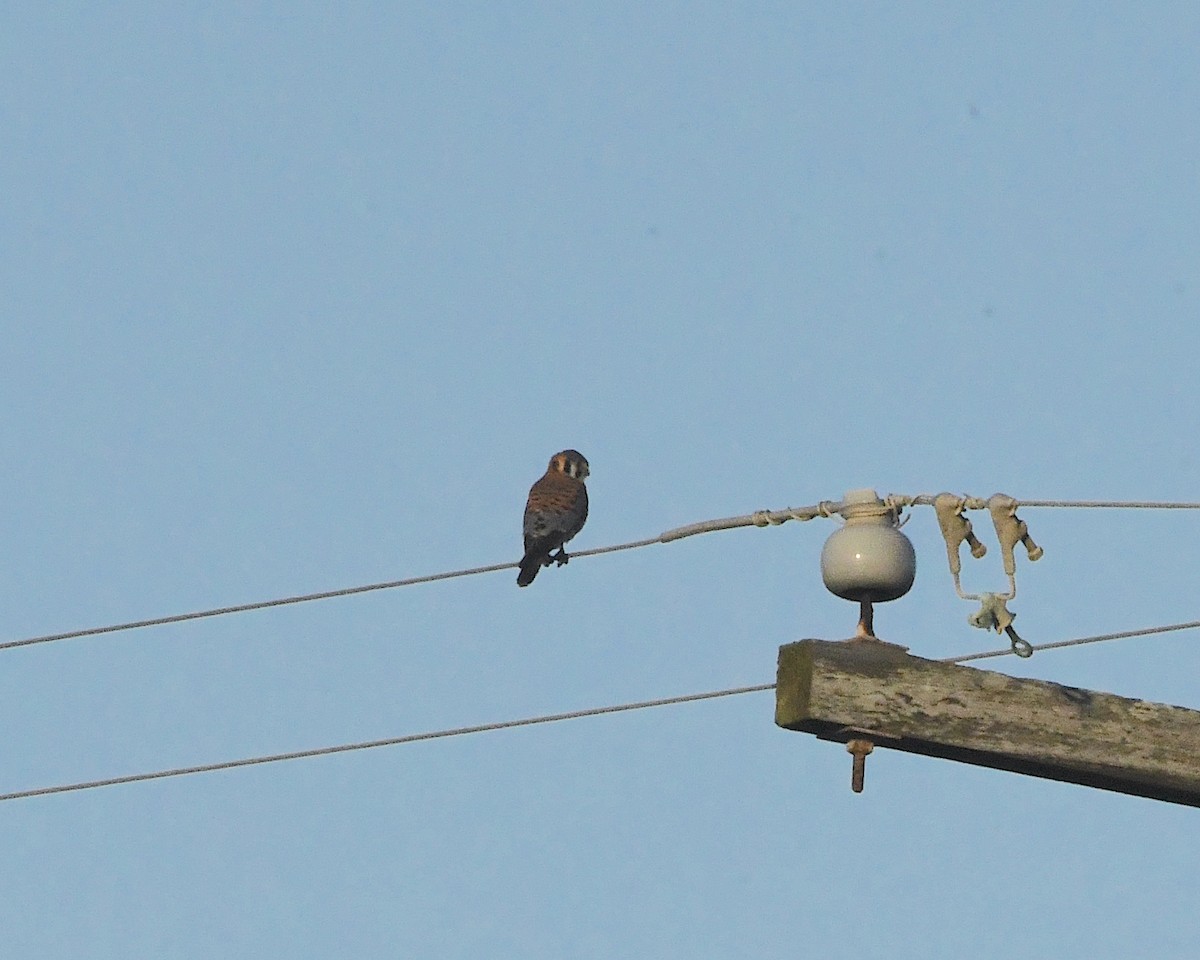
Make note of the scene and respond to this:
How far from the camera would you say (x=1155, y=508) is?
6.66 metres

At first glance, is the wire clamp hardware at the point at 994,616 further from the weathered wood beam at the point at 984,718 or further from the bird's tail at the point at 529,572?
the bird's tail at the point at 529,572

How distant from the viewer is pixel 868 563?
6051 mm

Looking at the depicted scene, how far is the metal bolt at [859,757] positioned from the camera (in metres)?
5.76

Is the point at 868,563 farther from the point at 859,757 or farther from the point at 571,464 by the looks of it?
the point at 571,464

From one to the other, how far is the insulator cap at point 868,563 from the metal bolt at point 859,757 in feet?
1.59

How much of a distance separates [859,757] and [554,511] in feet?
24.4

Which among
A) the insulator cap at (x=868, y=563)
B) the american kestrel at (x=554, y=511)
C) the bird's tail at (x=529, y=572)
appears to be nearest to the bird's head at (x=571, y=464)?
the american kestrel at (x=554, y=511)

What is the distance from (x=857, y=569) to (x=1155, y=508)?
117 cm

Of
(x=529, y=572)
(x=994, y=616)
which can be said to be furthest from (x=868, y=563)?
(x=529, y=572)

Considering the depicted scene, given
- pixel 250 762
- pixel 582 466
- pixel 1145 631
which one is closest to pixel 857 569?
pixel 1145 631

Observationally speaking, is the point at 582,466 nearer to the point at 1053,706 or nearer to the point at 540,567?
the point at 540,567

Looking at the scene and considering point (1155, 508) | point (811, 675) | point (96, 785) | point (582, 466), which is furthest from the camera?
point (582, 466)

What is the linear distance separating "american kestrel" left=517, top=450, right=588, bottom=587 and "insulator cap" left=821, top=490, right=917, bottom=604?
6.09 m

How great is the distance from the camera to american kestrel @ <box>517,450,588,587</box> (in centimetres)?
1267
